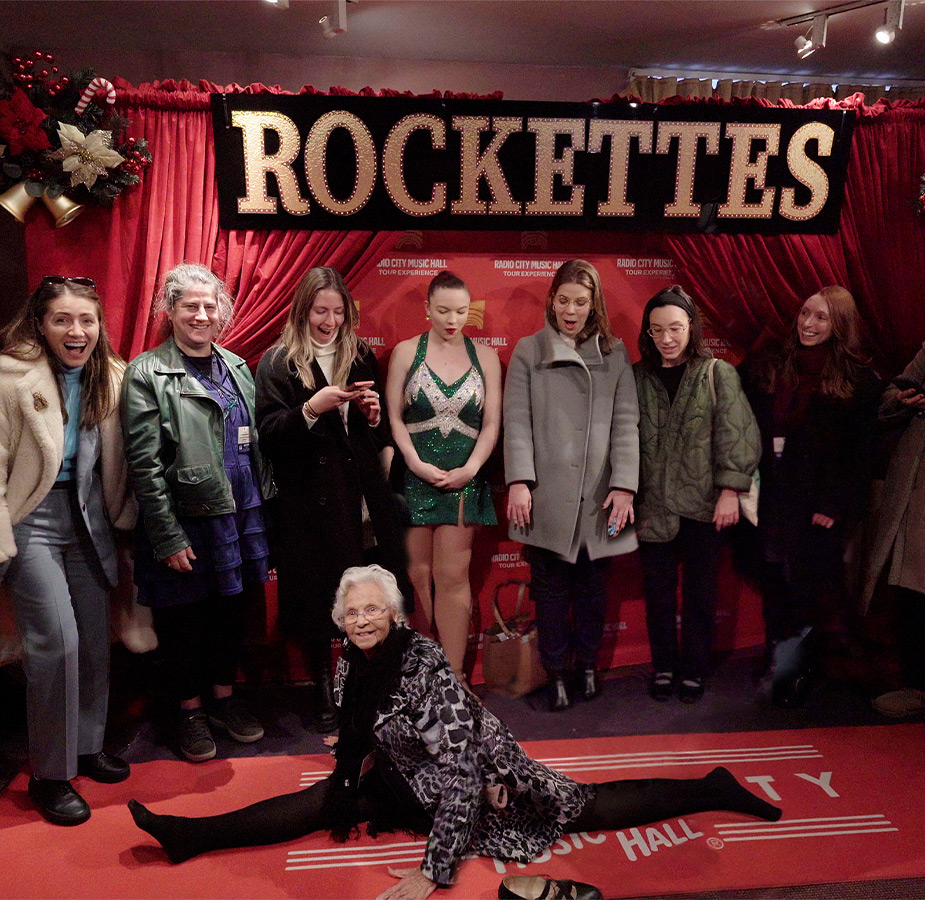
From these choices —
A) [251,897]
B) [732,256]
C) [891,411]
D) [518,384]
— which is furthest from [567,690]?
[732,256]

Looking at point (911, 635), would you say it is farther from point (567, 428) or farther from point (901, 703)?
point (567, 428)

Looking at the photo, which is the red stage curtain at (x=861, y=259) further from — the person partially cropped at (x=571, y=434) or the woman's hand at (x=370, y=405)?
the woman's hand at (x=370, y=405)

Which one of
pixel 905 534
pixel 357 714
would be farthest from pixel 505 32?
pixel 357 714

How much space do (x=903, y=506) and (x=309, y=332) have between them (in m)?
2.91

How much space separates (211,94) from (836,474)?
3402 millimetres

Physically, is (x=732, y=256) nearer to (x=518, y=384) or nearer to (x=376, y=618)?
(x=518, y=384)

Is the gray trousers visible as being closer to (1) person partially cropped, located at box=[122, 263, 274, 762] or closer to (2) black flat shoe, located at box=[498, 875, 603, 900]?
(1) person partially cropped, located at box=[122, 263, 274, 762]

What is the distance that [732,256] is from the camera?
3.84 meters

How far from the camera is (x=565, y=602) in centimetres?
363

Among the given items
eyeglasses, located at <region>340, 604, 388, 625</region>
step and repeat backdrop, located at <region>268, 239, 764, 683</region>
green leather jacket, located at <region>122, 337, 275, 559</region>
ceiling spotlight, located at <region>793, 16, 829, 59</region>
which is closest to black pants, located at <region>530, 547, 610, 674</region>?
step and repeat backdrop, located at <region>268, 239, 764, 683</region>

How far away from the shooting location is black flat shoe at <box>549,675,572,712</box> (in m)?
3.62

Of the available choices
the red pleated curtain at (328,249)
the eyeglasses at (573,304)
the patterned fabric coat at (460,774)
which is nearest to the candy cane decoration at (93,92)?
the red pleated curtain at (328,249)

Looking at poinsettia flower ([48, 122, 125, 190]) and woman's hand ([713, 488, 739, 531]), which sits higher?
poinsettia flower ([48, 122, 125, 190])

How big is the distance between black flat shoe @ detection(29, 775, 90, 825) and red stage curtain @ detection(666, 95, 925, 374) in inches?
142
